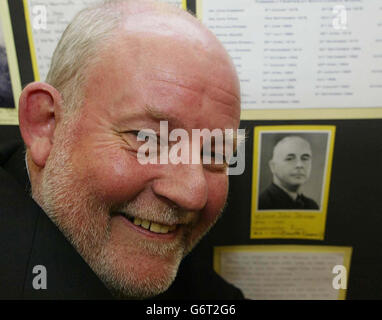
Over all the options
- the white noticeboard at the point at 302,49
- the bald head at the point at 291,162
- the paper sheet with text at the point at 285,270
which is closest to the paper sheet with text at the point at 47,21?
the white noticeboard at the point at 302,49

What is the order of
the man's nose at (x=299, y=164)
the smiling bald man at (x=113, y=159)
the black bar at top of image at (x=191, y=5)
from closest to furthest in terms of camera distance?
the smiling bald man at (x=113, y=159) → the black bar at top of image at (x=191, y=5) → the man's nose at (x=299, y=164)

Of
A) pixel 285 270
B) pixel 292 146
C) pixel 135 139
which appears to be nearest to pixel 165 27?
pixel 135 139

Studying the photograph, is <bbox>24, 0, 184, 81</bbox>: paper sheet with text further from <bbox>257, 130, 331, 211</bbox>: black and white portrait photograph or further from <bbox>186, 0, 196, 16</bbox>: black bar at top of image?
<bbox>257, 130, 331, 211</bbox>: black and white portrait photograph

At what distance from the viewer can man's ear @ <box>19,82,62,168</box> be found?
0.58m

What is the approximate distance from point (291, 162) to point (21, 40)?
Answer: 2.36 feet

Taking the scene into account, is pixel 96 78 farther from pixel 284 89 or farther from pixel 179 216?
pixel 284 89

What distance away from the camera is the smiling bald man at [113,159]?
0.54 meters

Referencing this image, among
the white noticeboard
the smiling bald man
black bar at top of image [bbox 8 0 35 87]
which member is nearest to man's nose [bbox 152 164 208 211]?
the smiling bald man

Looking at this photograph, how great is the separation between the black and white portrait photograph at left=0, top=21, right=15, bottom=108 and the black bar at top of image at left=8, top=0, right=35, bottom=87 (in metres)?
0.03

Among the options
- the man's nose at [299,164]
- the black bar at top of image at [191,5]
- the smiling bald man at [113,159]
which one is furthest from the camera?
the man's nose at [299,164]

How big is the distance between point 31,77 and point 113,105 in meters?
0.39

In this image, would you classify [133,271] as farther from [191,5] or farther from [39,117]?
[191,5]

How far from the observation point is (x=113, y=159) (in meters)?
0.55

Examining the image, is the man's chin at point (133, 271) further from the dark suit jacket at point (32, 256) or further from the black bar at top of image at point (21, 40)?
the black bar at top of image at point (21, 40)
